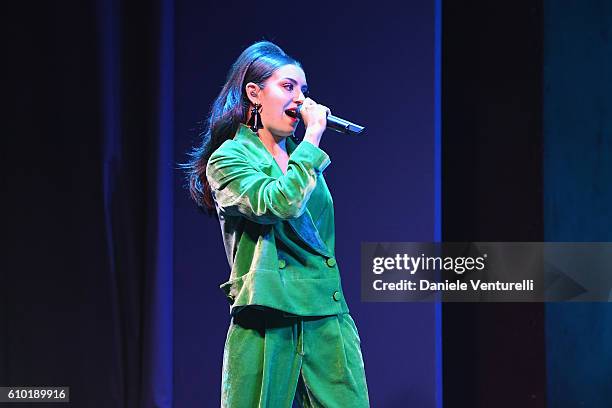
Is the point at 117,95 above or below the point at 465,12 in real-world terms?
below

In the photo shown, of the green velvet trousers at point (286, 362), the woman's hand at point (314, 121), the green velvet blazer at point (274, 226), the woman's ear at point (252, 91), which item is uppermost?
the woman's ear at point (252, 91)

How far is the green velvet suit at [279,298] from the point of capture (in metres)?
1.82

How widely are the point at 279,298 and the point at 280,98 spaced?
0.47 meters

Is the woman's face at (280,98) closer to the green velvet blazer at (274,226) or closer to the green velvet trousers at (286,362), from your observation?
the green velvet blazer at (274,226)

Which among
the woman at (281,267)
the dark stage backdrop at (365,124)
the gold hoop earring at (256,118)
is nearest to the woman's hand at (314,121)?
the woman at (281,267)

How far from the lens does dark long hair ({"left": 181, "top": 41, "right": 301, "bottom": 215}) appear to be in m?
2.00

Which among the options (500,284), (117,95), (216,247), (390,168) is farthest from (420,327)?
(117,95)

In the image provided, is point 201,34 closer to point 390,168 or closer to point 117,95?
point 117,95

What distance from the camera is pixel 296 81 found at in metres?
1.99

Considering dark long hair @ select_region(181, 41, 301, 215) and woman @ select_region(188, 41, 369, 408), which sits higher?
dark long hair @ select_region(181, 41, 301, 215)

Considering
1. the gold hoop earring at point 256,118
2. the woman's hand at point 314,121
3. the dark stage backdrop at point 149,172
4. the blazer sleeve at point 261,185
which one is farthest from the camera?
the dark stage backdrop at point 149,172

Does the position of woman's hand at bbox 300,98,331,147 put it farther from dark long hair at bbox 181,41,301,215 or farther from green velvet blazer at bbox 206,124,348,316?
dark long hair at bbox 181,41,301,215

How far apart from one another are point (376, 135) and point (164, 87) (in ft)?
2.44

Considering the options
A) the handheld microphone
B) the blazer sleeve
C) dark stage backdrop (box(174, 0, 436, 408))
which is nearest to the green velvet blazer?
the blazer sleeve
